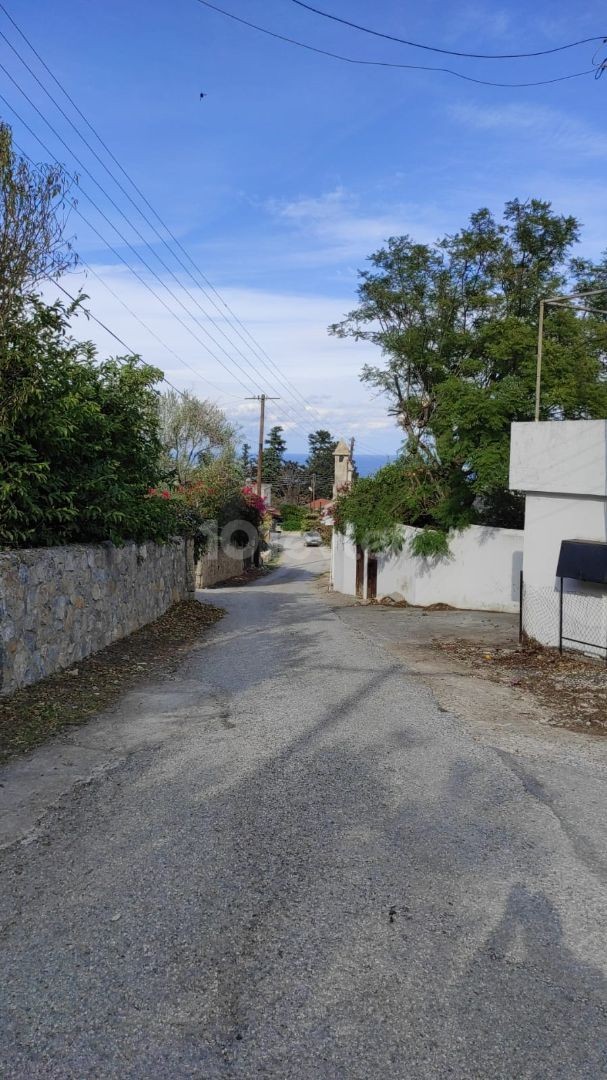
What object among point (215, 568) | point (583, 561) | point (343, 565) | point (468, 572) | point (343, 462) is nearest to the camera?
point (583, 561)

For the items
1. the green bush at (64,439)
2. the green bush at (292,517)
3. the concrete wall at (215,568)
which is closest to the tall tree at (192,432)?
the concrete wall at (215,568)

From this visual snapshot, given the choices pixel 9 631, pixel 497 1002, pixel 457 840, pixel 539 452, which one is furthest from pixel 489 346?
pixel 497 1002

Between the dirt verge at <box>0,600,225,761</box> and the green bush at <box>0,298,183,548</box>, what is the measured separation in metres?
1.54

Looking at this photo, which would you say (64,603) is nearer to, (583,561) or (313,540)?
(583,561)

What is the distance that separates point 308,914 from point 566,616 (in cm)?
872

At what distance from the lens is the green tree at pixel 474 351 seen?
19.4m

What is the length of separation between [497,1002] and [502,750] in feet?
11.5

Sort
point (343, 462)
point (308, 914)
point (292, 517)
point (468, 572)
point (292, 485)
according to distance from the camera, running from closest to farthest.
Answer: point (308, 914) → point (468, 572) → point (343, 462) → point (292, 517) → point (292, 485)

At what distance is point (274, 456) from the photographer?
314ft

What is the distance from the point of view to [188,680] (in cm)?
852

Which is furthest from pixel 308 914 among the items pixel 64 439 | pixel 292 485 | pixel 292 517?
pixel 292 485

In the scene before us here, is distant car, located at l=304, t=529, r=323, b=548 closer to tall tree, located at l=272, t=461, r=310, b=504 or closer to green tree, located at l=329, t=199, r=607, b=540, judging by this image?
tall tree, located at l=272, t=461, r=310, b=504

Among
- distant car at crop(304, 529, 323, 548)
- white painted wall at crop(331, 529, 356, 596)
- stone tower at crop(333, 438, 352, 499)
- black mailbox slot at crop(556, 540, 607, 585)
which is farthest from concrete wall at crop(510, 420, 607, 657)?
distant car at crop(304, 529, 323, 548)

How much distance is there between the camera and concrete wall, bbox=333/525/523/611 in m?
19.6
